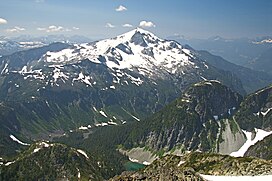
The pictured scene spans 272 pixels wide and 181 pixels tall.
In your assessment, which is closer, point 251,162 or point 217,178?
point 217,178

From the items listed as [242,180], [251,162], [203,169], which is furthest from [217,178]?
[203,169]

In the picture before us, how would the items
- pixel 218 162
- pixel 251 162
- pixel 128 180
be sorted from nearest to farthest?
pixel 128 180, pixel 251 162, pixel 218 162

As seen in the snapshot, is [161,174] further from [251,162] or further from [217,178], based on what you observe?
[251,162]

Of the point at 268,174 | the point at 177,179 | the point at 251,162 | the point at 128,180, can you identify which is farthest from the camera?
the point at 251,162

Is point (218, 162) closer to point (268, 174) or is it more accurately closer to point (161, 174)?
point (268, 174)

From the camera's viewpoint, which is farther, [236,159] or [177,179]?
[236,159]

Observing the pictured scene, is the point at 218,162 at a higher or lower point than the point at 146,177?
lower

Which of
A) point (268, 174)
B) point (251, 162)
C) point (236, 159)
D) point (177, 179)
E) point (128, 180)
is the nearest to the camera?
point (177, 179)

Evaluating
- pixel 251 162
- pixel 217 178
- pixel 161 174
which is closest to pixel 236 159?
pixel 251 162

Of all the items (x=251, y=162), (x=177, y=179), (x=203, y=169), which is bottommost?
(x=203, y=169)
